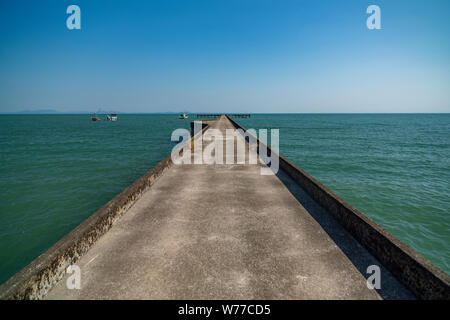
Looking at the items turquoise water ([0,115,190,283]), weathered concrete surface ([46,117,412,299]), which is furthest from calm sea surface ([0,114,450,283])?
weathered concrete surface ([46,117,412,299])

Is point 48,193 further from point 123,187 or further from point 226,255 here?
point 226,255

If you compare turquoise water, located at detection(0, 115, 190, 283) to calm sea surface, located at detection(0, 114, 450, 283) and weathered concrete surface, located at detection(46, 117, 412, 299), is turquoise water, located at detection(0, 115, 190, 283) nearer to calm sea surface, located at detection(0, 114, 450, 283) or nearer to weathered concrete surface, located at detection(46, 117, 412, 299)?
calm sea surface, located at detection(0, 114, 450, 283)

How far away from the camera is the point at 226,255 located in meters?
3.60

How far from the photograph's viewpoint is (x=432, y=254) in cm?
702

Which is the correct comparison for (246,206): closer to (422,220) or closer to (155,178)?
(155,178)

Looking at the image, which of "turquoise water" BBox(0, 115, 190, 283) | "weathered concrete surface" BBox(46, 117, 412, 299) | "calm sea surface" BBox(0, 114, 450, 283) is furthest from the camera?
"calm sea surface" BBox(0, 114, 450, 283)

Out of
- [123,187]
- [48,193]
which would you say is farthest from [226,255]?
[48,193]

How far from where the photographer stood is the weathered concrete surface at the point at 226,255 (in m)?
2.87

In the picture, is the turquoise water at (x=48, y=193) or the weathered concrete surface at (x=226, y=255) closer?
the weathered concrete surface at (x=226, y=255)

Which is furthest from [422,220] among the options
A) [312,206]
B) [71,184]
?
[71,184]

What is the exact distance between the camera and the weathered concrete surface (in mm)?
2867

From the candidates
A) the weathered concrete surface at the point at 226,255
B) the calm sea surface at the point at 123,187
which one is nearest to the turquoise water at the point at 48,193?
the calm sea surface at the point at 123,187

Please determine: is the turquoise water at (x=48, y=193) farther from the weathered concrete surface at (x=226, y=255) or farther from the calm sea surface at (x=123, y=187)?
the weathered concrete surface at (x=226, y=255)
